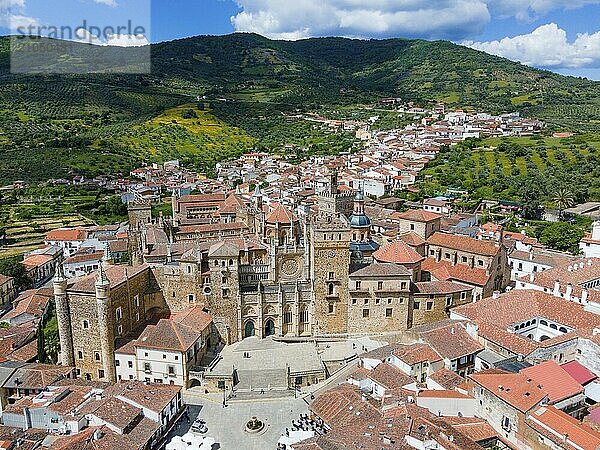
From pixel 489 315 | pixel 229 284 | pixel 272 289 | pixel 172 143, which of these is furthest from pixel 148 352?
pixel 172 143

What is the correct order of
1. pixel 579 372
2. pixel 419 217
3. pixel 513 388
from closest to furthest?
1. pixel 513 388
2. pixel 579 372
3. pixel 419 217

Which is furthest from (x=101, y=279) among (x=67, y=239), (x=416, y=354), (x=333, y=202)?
(x=67, y=239)

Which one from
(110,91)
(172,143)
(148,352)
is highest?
(110,91)

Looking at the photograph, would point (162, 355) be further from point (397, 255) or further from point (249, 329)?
point (397, 255)

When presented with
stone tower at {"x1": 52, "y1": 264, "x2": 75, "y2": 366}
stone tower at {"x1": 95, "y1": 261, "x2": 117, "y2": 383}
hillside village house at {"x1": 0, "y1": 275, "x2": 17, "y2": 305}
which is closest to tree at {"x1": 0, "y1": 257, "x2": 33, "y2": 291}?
hillside village house at {"x1": 0, "y1": 275, "x2": 17, "y2": 305}

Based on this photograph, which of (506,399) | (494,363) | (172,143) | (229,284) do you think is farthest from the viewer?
(172,143)

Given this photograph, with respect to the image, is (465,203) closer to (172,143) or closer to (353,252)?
(353,252)

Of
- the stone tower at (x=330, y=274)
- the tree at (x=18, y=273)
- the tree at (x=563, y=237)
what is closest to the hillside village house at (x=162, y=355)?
the stone tower at (x=330, y=274)
